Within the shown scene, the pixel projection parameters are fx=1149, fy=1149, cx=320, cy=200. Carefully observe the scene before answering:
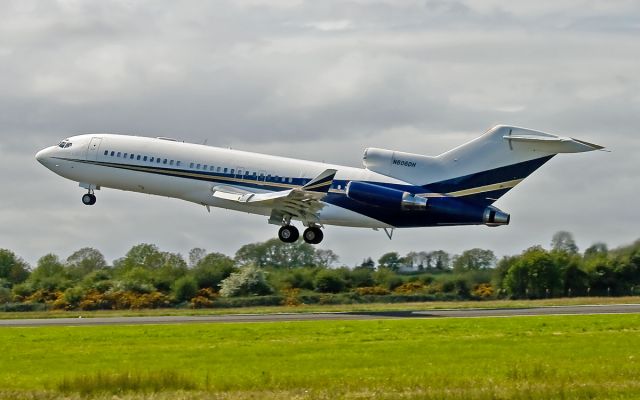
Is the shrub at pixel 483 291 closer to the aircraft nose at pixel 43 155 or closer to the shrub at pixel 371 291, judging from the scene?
the shrub at pixel 371 291

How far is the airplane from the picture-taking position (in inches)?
2083

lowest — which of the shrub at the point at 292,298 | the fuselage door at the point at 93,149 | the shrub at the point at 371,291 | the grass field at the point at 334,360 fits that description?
the grass field at the point at 334,360

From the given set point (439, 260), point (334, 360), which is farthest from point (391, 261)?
point (334, 360)

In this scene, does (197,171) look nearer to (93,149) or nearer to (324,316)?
(93,149)

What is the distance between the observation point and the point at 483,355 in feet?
105

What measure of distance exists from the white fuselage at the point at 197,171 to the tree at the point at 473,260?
48.5 ft

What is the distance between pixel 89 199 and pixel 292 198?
12.5 meters

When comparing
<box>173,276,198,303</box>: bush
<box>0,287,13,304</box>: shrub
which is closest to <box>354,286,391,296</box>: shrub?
<box>173,276,198,303</box>: bush

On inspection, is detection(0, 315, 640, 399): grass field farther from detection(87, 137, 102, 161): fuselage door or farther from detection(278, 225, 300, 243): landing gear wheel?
detection(87, 137, 102, 161): fuselage door

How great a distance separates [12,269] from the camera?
72.7 m

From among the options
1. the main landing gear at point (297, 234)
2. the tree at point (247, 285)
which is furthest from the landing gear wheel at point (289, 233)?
the tree at point (247, 285)

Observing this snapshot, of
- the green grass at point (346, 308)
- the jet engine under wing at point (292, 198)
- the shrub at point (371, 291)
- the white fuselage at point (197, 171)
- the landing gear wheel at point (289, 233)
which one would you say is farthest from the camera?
the shrub at point (371, 291)

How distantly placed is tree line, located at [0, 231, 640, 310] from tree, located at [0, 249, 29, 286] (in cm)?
174

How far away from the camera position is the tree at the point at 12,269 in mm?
71688
